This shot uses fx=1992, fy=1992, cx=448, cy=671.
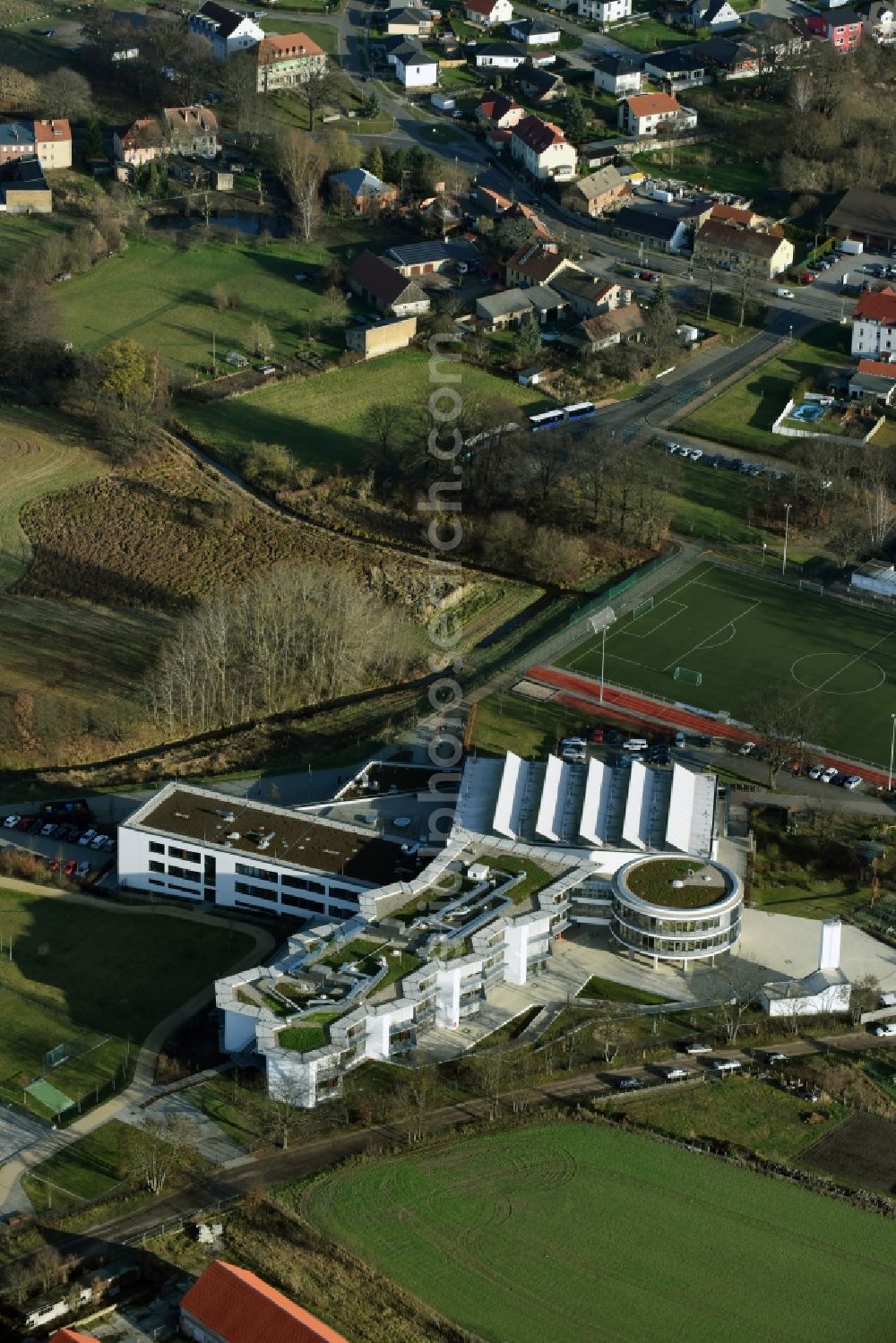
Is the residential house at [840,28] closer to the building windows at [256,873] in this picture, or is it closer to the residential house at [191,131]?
the residential house at [191,131]

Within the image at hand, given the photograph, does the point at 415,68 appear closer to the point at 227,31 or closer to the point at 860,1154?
the point at 227,31

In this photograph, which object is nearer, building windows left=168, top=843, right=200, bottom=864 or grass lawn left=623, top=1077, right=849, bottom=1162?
grass lawn left=623, top=1077, right=849, bottom=1162

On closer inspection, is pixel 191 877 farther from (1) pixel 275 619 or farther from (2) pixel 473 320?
(2) pixel 473 320

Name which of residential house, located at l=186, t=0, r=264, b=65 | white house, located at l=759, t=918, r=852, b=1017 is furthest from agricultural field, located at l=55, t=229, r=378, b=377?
white house, located at l=759, t=918, r=852, b=1017

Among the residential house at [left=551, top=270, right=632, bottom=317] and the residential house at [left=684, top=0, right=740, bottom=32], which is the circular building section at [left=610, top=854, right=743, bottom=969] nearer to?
the residential house at [left=551, top=270, right=632, bottom=317]

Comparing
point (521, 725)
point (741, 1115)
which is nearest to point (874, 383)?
point (521, 725)

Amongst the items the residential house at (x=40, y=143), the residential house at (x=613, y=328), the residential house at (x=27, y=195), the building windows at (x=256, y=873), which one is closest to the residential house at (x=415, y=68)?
the residential house at (x=40, y=143)

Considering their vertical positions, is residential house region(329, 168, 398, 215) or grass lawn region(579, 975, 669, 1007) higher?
residential house region(329, 168, 398, 215)
